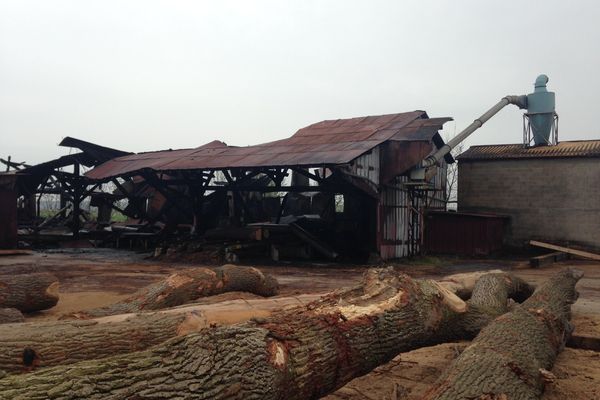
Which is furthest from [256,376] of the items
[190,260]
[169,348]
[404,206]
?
[404,206]

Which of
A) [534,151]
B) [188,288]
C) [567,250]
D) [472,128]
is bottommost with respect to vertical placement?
[567,250]

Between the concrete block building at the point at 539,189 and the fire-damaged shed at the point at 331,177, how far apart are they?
2.08m

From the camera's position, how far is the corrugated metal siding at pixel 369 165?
15.2 meters

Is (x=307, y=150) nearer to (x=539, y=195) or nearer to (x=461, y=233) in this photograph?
(x=461, y=233)

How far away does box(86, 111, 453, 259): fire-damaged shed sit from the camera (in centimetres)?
1573

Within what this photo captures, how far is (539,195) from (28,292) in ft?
63.3

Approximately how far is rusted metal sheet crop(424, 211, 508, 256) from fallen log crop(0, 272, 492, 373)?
1641 centimetres

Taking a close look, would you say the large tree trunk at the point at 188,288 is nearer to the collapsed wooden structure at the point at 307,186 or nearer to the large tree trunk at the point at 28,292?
the large tree trunk at the point at 28,292

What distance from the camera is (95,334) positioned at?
3.76 m

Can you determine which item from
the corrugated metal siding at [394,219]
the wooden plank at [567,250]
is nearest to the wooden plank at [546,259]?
the wooden plank at [567,250]

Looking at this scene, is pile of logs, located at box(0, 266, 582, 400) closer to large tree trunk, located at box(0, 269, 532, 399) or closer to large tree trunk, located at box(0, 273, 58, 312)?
large tree trunk, located at box(0, 269, 532, 399)

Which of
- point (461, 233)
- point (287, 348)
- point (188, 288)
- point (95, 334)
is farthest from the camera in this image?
point (461, 233)

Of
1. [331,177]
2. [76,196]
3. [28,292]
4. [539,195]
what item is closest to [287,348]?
[28,292]

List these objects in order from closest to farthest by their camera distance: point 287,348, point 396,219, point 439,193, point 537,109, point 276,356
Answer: point 276,356
point 287,348
point 396,219
point 439,193
point 537,109
